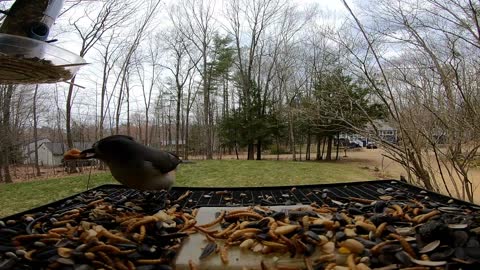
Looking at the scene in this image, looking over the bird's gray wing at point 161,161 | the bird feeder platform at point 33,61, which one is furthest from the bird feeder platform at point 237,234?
the bird feeder platform at point 33,61

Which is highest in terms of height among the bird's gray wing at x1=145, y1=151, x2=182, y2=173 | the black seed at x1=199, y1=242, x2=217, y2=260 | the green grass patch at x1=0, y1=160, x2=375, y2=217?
the bird's gray wing at x1=145, y1=151, x2=182, y2=173

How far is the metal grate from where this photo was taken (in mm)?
2186

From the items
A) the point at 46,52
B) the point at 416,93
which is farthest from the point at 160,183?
the point at 416,93

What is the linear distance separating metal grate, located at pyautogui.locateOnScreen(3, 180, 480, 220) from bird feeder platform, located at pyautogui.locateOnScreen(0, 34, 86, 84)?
80cm

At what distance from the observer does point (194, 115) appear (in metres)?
22.2

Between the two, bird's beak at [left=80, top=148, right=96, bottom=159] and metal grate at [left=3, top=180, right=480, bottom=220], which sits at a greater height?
bird's beak at [left=80, top=148, right=96, bottom=159]

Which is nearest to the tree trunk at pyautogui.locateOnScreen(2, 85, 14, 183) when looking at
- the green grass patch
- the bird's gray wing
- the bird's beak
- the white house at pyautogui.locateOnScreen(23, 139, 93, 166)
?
the green grass patch

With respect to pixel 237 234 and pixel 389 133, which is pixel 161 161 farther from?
pixel 389 133

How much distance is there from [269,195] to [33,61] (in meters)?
1.72

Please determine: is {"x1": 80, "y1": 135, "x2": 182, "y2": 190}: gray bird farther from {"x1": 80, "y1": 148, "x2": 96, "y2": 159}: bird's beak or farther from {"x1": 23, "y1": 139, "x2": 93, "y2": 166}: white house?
{"x1": 23, "y1": 139, "x2": 93, "y2": 166}: white house

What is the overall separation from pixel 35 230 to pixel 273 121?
1779 cm

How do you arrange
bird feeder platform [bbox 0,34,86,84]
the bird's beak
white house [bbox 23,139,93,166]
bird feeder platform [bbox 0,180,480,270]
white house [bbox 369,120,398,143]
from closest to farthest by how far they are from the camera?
1. bird feeder platform [bbox 0,180,480,270]
2. bird feeder platform [bbox 0,34,86,84]
3. the bird's beak
4. white house [bbox 369,120,398,143]
5. white house [bbox 23,139,93,166]

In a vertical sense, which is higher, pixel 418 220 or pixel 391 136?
pixel 391 136

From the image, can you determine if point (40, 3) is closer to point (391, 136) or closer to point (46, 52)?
point (46, 52)
